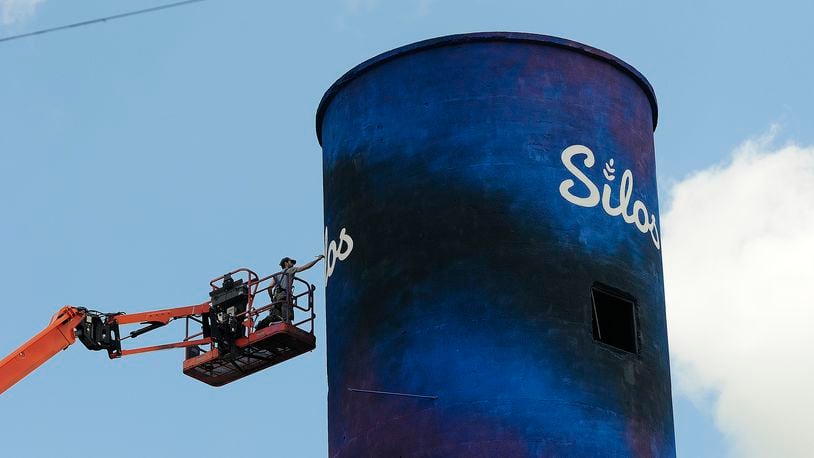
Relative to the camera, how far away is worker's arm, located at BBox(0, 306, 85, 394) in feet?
151

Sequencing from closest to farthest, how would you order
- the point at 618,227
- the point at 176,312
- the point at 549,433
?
the point at 549,433, the point at 618,227, the point at 176,312

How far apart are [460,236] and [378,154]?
8.77 ft

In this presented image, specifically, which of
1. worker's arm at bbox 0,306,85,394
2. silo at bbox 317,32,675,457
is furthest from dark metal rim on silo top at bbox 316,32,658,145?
worker's arm at bbox 0,306,85,394

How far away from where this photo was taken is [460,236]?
112ft

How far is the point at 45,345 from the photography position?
45938 millimetres

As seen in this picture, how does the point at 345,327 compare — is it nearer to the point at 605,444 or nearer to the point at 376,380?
the point at 376,380

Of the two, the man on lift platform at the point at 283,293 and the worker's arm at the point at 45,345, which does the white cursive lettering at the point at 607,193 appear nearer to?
the man on lift platform at the point at 283,293

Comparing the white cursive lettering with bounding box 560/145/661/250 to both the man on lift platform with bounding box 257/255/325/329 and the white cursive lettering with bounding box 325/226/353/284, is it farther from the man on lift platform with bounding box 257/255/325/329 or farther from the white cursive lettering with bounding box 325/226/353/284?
the man on lift platform with bounding box 257/255/325/329

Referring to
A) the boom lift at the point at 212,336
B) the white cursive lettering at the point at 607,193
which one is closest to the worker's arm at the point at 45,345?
the boom lift at the point at 212,336

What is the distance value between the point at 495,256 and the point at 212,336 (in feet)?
38.7

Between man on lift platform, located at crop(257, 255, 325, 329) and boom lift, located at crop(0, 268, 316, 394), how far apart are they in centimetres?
4

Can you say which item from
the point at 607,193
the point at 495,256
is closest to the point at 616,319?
the point at 607,193

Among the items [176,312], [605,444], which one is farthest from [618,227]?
[176,312]

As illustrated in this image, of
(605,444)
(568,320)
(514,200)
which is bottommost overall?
(605,444)
